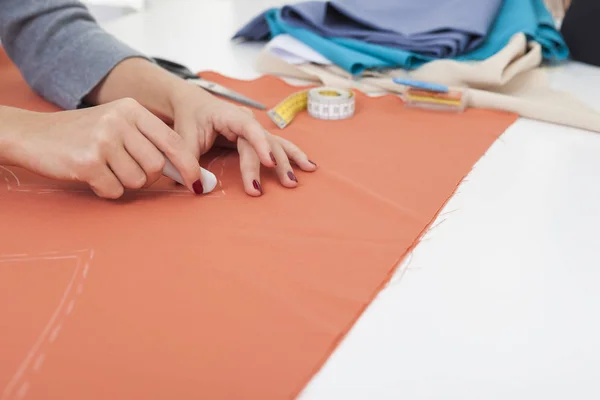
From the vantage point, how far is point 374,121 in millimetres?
860

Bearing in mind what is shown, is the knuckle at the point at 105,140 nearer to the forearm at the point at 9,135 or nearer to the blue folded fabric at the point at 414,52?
the forearm at the point at 9,135

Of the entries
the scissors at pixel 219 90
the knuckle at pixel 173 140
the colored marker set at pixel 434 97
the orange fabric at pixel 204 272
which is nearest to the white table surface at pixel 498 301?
the orange fabric at pixel 204 272

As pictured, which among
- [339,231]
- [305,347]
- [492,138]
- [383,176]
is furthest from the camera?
A: [492,138]

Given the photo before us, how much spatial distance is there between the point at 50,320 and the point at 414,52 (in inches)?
32.0

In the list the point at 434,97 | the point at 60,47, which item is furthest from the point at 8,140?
the point at 434,97

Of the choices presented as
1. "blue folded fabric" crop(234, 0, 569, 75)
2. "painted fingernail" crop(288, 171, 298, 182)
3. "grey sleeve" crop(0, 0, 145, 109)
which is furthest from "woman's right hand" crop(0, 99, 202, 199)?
"blue folded fabric" crop(234, 0, 569, 75)

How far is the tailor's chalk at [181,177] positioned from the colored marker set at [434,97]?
390mm

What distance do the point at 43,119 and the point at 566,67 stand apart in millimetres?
916

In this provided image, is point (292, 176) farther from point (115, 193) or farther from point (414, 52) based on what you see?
point (414, 52)

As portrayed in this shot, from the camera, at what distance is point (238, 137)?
0.70 m

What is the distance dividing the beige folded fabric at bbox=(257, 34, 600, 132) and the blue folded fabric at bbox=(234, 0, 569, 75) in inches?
0.8

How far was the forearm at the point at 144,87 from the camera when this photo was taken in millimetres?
773

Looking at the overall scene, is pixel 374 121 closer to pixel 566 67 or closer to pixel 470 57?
pixel 470 57

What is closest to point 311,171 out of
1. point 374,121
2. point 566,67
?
point 374,121
